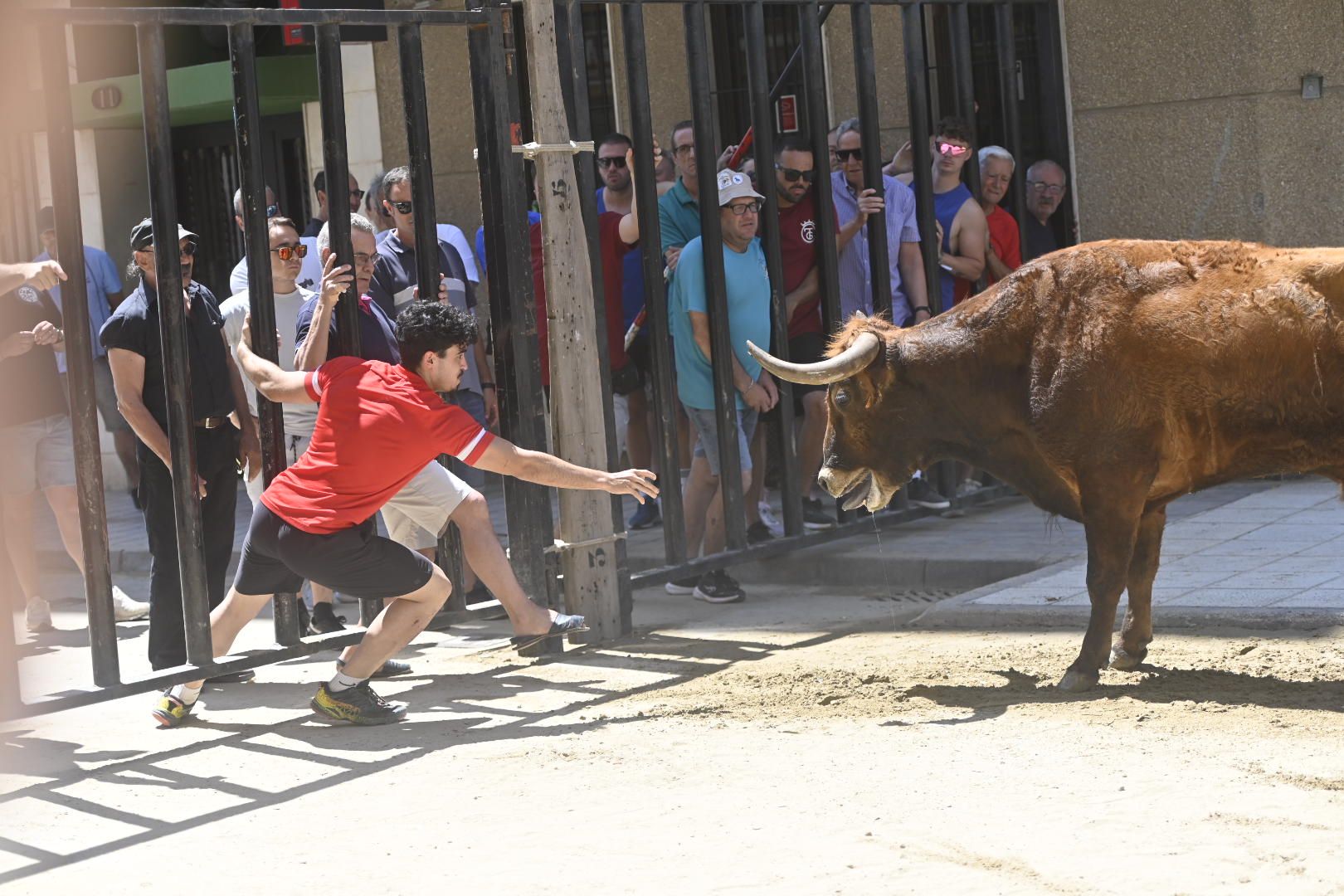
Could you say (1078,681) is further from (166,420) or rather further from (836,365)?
(166,420)

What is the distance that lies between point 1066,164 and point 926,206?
2.03 meters

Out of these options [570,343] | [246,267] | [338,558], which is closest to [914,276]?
[570,343]

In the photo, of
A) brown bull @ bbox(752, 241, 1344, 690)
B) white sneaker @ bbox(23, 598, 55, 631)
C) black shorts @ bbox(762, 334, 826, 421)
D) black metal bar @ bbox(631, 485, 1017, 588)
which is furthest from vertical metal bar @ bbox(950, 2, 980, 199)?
white sneaker @ bbox(23, 598, 55, 631)

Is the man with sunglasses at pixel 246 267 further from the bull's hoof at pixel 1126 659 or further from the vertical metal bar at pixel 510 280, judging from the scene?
the bull's hoof at pixel 1126 659

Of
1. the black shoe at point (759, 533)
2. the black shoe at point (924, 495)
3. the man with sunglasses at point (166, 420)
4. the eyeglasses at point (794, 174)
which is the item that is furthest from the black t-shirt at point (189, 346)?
the black shoe at point (924, 495)

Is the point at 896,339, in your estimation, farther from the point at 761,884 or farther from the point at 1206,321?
the point at 761,884

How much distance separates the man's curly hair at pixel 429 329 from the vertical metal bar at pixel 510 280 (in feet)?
3.83

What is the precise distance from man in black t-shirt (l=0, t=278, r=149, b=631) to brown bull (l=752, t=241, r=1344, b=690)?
13.1 feet

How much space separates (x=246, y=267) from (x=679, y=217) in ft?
8.60

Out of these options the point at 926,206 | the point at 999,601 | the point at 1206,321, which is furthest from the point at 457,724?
the point at 926,206

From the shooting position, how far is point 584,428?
25.3ft

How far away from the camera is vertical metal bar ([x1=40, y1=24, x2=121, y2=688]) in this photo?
618 cm

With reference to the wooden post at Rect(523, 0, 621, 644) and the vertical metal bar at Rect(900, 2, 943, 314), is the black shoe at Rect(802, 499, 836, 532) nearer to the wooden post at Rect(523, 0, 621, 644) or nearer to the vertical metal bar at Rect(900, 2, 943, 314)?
the vertical metal bar at Rect(900, 2, 943, 314)

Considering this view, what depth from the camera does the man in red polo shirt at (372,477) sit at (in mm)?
6281
